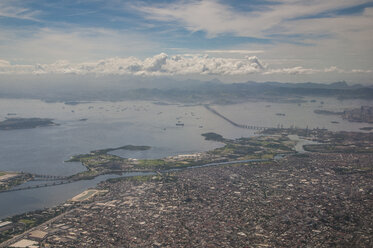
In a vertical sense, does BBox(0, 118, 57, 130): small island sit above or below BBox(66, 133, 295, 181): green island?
above

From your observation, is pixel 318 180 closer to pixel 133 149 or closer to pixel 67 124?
pixel 133 149

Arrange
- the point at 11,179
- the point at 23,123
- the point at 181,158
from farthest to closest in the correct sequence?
the point at 23,123
the point at 181,158
the point at 11,179

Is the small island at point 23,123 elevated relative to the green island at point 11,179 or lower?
elevated

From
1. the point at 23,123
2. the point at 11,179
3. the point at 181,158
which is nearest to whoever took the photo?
the point at 11,179

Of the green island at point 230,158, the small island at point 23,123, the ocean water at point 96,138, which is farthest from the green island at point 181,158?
the small island at point 23,123

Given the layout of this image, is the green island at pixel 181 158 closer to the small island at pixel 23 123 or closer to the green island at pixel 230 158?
→ the green island at pixel 230 158

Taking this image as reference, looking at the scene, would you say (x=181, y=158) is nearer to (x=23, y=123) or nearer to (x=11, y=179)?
(x=11, y=179)

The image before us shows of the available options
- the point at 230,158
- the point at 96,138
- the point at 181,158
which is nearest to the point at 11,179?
Answer: the point at 181,158

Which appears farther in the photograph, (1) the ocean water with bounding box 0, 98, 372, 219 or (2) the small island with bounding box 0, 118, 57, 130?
(2) the small island with bounding box 0, 118, 57, 130

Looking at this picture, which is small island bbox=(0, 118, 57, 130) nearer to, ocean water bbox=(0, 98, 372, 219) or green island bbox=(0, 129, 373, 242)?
ocean water bbox=(0, 98, 372, 219)

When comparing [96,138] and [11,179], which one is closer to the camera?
[11,179]

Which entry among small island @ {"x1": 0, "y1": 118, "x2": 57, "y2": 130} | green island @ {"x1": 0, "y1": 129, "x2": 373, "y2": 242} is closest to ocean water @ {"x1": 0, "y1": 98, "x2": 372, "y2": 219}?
green island @ {"x1": 0, "y1": 129, "x2": 373, "y2": 242}
